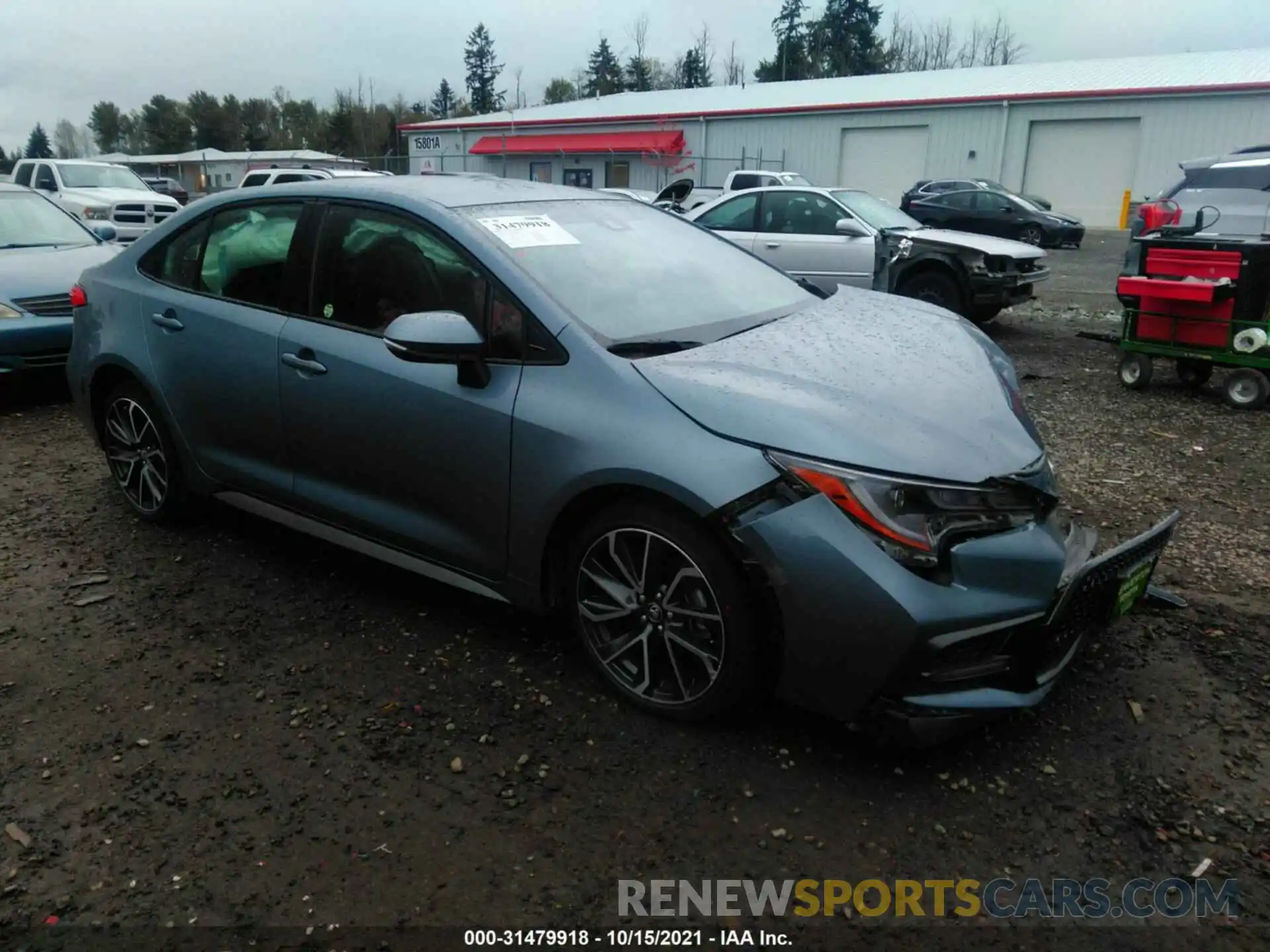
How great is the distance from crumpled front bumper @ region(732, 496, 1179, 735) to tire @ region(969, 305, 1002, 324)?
7653 millimetres

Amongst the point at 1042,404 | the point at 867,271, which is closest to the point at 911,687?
the point at 1042,404

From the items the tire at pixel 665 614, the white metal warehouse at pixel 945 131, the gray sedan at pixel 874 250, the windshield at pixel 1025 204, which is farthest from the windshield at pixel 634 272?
the white metal warehouse at pixel 945 131

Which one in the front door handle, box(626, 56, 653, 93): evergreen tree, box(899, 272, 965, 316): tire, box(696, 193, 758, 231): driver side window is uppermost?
box(626, 56, 653, 93): evergreen tree

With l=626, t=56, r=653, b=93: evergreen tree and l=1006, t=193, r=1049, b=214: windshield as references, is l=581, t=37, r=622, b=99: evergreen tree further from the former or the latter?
→ l=1006, t=193, r=1049, b=214: windshield

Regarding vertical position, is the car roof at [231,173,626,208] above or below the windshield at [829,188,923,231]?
below

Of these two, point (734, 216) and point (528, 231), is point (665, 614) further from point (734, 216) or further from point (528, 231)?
point (734, 216)

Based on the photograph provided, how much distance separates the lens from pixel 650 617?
113 inches

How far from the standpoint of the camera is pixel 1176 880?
2.32 metres

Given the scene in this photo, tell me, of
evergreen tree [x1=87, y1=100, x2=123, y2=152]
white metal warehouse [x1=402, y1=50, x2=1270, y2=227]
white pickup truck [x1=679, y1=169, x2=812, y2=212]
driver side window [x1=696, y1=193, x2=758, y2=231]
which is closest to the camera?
driver side window [x1=696, y1=193, x2=758, y2=231]

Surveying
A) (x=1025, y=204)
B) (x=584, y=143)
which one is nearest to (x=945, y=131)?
(x=1025, y=204)

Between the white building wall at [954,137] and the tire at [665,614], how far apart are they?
28.4m

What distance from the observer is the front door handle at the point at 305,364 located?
348 centimetres

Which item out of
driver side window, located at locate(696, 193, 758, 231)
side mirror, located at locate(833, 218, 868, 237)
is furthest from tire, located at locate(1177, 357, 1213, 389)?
driver side window, located at locate(696, 193, 758, 231)

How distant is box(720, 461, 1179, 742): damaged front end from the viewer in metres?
2.44
